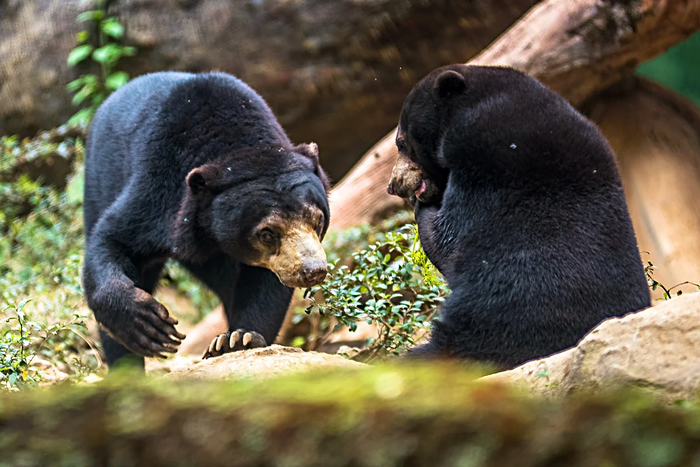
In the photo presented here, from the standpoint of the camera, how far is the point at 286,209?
393 centimetres

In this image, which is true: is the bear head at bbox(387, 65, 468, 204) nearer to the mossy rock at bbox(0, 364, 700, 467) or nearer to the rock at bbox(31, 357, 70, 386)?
the rock at bbox(31, 357, 70, 386)

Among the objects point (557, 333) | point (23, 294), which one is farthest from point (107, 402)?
point (23, 294)

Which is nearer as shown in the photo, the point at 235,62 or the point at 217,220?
the point at 217,220

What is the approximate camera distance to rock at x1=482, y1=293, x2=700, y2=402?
6.03 ft

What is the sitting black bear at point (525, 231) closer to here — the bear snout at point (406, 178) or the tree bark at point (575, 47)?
the bear snout at point (406, 178)

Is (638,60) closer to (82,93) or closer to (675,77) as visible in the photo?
(675,77)

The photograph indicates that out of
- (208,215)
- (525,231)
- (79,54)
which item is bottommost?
(79,54)

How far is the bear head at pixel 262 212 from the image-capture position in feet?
12.8

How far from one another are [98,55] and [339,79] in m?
2.55

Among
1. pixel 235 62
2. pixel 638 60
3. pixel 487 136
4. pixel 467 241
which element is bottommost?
pixel 235 62

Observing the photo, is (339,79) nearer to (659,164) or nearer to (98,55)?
(98,55)

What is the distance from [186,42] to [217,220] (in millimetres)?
4646

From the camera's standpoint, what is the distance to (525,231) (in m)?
3.12

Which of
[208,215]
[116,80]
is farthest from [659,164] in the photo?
[116,80]
